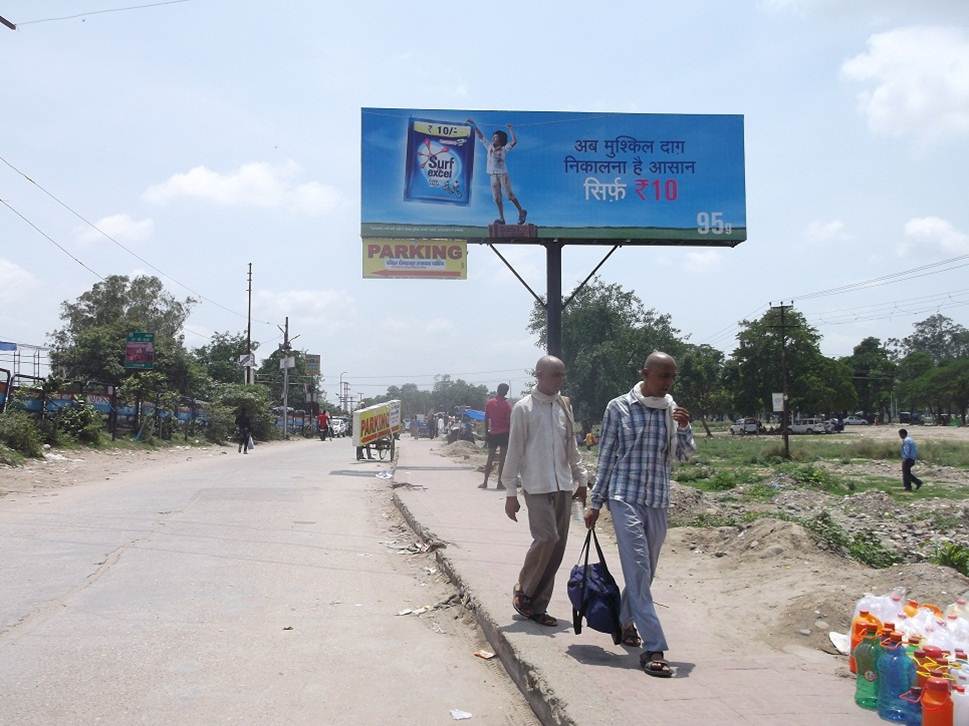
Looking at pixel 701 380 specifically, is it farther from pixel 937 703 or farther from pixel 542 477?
pixel 937 703

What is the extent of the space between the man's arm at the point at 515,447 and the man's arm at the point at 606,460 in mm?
743

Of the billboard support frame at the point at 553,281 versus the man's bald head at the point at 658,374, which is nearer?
the man's bald head at the point at 658,374

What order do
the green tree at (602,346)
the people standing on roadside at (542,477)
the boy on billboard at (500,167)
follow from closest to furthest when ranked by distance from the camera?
the people standing on roadside at (542,477) → the boy on billboard at (500,167) → the green tree at (602,346)

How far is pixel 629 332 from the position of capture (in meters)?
37.9

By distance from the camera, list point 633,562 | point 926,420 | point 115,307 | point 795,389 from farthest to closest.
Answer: point 926,420
point 795,389
point 115,307
point 633,562

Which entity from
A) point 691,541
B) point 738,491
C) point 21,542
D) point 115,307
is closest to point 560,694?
point 691,541

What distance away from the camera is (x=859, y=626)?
4.62 meters

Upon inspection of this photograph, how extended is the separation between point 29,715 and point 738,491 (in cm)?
1640

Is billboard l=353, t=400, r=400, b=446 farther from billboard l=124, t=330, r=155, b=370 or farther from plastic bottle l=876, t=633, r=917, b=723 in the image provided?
plastic bottle l=876, t=633, r=917, b=723

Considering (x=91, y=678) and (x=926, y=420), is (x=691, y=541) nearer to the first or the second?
(x=91, y=678)

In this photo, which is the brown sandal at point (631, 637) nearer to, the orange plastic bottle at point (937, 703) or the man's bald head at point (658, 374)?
the man's bald head at point (658, 374)

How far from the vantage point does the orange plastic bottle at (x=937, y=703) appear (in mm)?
3697

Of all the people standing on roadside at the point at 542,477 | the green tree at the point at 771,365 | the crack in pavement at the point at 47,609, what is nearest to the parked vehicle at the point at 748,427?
the green tree at the point at 771,365

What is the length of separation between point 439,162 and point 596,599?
1534cm
